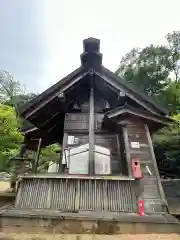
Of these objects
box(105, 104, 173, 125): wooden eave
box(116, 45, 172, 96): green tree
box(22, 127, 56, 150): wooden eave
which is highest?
box(116, 45, 172, 96): green tree

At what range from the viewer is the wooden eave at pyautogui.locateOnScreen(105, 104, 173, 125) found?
7.41 meters

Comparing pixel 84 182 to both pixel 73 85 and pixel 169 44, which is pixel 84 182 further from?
pixel 169 44

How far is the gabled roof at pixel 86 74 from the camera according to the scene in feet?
25.3

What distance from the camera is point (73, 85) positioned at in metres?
8.48

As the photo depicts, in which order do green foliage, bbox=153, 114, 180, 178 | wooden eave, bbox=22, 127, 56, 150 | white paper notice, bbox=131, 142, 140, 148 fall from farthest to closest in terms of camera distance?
green foliage, bbox=153, 114, 180, 178 → wooden eave, bbox=22, 127, 56, 150 → white paper notice, bbox=131, 142, 140, 148

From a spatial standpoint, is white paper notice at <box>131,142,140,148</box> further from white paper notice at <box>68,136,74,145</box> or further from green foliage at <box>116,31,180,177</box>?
green foliage at <box>116,31,180,177</box>

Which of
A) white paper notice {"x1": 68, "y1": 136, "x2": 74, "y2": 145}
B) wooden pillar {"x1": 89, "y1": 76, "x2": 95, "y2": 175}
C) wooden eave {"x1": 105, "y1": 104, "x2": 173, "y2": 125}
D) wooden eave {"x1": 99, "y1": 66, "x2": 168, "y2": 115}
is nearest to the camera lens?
wooden pillar {"x1": 89, "y1": 76, "x2": 95, "y2": 175}

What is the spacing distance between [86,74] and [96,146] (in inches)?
120

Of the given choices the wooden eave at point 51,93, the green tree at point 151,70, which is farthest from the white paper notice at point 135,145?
the green tree at point 151,70

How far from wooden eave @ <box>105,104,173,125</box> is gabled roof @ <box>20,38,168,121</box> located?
193mm

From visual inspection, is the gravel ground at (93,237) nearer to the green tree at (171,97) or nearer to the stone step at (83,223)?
the stone step at (83,223)

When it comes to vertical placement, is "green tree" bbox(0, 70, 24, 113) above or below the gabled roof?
above

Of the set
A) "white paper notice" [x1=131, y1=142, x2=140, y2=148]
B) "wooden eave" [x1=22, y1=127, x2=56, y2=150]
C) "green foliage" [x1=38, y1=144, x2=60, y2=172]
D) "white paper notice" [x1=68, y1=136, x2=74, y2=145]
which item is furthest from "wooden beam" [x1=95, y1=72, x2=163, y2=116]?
"green foliage" [x1=38, y1=144, x2=60, y2=172]

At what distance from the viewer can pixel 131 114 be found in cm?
757
